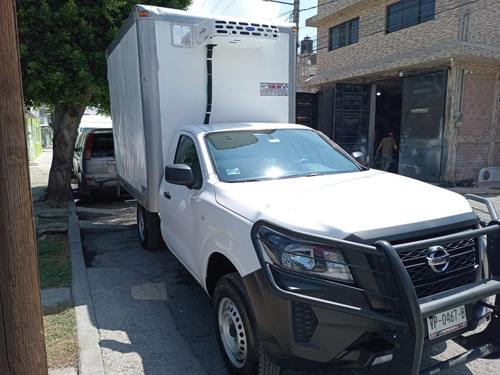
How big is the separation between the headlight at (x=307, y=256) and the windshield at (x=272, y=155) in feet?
3.85

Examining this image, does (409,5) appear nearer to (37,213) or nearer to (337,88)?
(337,88)

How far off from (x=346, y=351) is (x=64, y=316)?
2.79 meters

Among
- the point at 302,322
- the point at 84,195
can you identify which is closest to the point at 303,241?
the point at 302,322

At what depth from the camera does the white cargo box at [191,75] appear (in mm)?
4699

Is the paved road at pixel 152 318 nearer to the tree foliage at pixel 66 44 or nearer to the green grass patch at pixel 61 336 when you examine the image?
the green grass patch at pixel 61 336

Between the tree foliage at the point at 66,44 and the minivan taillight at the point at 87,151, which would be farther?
the minivan taillight at the point at 87,151

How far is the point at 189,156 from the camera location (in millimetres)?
4148

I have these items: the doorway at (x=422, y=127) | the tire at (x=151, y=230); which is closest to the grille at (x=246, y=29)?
the tire at (x=151, y=230)

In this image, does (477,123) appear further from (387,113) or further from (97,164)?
(97,164)

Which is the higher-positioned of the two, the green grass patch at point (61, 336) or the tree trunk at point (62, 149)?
the tree trunk at point (62, 149)

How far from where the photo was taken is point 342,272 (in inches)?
88.7

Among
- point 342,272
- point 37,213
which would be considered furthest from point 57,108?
point 342,272

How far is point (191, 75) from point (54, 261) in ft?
10.1

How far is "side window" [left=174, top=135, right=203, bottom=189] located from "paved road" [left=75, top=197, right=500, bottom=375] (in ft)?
4.48
